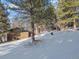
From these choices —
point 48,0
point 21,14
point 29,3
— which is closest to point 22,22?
point 21,14

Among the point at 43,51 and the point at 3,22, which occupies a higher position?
the point at 3,22

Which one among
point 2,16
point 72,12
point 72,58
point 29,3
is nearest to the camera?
point 72,58

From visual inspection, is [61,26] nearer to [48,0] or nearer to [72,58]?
[48,0]

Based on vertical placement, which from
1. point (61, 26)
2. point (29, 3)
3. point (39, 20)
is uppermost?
point (29, 3)

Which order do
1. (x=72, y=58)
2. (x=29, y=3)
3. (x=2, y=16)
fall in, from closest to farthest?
(x=72, y=58) < (x=29, y=3) < (x=2, y=16)

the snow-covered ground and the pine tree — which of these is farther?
the pine tree

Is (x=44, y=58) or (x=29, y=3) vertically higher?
(x=29, y=3)

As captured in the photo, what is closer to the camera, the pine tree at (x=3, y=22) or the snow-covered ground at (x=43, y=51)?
the snow-covered ground at (x=43, y=51)

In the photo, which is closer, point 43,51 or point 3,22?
point 43,51

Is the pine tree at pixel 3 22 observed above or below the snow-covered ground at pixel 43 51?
above

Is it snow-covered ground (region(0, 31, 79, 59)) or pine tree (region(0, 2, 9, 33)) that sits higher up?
pine tree (region(0, 2, 9, 33))

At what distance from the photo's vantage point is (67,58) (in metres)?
8.41

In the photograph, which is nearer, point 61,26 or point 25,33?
point 25,33

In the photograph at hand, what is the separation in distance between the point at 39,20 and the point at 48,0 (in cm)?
177
